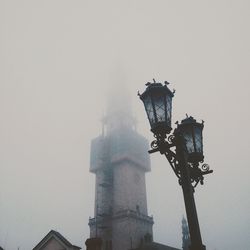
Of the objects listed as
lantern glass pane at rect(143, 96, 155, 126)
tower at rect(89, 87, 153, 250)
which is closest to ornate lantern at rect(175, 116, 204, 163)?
lantern glass pane at rect(143, 96, 155, 126)

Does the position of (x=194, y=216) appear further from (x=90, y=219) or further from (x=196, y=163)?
(x=90, y=219)

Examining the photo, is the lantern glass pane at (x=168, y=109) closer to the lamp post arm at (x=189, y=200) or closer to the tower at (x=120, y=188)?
the lamp post arm at (x=189, y=200)

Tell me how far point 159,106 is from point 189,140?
101 centimetres

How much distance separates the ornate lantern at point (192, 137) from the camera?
5.51 m

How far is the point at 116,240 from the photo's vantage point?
40312mm

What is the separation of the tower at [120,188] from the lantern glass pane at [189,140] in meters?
36.5

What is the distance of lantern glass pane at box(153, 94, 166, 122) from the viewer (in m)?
5.08

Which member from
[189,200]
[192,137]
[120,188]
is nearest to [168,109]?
[192,137]

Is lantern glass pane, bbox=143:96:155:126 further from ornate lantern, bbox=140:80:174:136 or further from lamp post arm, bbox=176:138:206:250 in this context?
lamp post arm, bbox=176:138:206:250

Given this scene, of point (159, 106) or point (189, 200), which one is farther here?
point (159, 106)

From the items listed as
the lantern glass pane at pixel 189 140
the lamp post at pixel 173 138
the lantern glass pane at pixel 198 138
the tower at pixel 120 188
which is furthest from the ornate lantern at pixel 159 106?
the tower at pixel 120 188

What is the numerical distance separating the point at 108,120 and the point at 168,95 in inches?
2051

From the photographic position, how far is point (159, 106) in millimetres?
5133

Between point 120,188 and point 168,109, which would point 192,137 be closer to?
point 168,109
